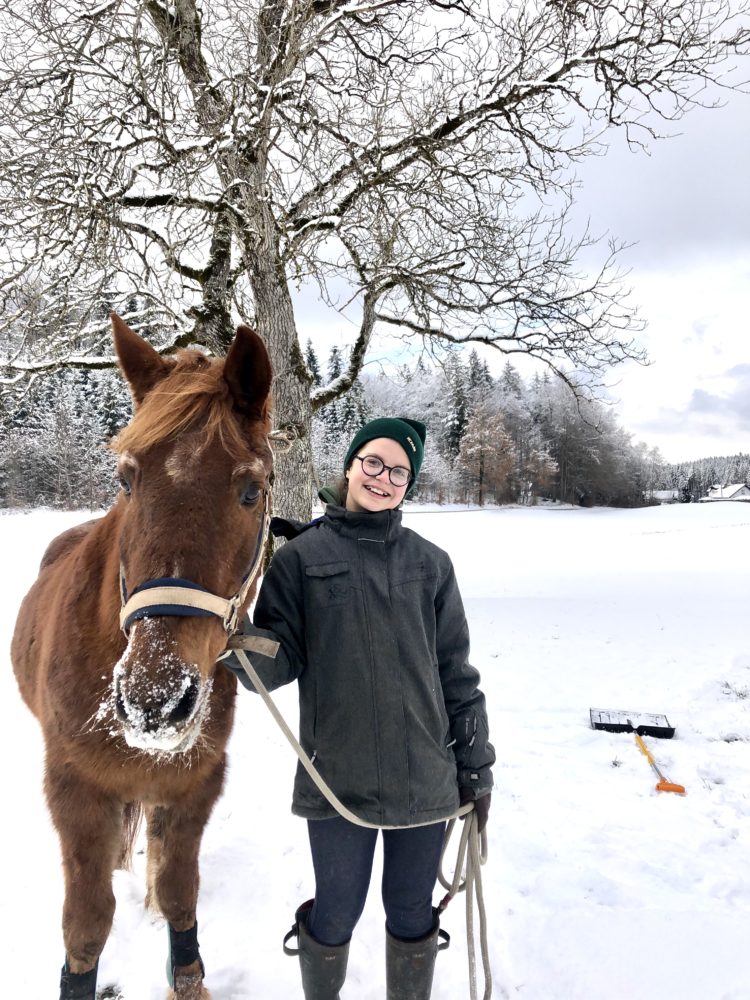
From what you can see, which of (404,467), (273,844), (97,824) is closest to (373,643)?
(404,467)

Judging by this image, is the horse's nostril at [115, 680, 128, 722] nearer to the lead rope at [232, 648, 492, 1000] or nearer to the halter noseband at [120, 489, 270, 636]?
the halter noseband at [120, 489, 270, 636]

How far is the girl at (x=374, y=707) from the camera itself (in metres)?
1.52

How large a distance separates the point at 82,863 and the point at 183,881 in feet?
1.42

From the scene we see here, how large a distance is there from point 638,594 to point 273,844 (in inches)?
344

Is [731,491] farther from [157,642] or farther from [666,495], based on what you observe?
[157,642]

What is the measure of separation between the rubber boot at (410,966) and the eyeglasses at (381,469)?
1400 mm

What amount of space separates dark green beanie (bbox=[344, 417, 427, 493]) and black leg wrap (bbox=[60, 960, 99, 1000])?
1911 mm

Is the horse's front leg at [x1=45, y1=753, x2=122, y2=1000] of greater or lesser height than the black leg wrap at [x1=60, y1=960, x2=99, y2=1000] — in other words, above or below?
above

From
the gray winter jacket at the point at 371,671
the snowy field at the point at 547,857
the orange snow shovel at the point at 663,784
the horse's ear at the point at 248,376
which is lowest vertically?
the snowy field at the point at 547,857

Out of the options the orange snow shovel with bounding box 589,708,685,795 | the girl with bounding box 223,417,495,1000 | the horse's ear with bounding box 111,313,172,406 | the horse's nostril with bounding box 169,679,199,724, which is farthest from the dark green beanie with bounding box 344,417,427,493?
the orange snow shovel with bounding box 589,708,685,795

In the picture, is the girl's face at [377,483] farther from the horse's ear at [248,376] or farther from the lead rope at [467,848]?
the lead rope at [467,848]

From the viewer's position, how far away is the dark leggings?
1544 millimetres

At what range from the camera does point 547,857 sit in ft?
9.13

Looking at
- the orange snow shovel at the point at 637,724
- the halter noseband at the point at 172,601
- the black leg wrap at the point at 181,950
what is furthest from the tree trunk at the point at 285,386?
the halter noseband at the point at 172,601
